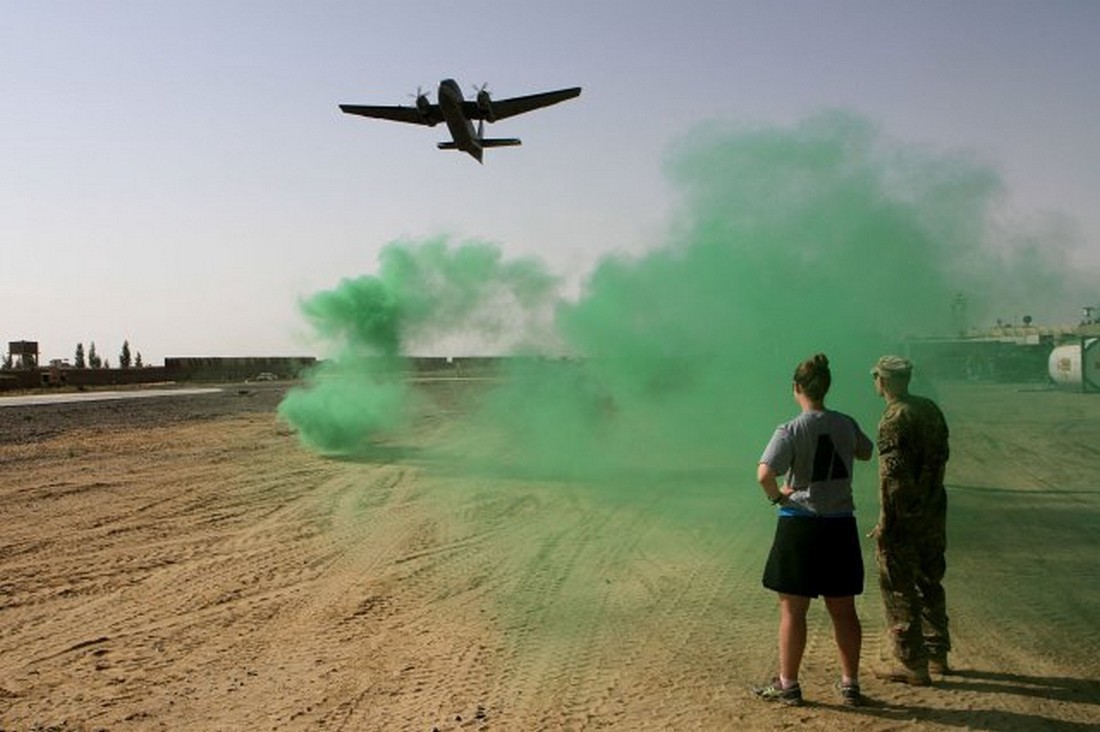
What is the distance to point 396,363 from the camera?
21.5m

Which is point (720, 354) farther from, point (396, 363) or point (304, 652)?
point (304, 652)

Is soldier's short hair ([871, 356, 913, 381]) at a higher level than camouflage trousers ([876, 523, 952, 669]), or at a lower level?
higher

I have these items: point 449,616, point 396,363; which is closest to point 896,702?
point 449,616

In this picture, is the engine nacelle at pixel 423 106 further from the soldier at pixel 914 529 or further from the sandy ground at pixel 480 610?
the soldier at pixel 914 529

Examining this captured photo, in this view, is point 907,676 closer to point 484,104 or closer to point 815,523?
point 815,523

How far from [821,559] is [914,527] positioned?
0.95 m

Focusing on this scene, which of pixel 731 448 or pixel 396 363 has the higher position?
pixel 396 363

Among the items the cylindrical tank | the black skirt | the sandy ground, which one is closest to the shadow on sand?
the sandy ground

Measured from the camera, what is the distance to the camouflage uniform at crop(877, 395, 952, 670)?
215 inches

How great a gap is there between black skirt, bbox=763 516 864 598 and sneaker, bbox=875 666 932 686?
0.88 metres

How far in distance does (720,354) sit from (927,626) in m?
11.8

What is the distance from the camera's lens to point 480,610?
733 centimetres

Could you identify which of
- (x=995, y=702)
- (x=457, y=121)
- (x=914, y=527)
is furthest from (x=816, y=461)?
(x=457, y=121)

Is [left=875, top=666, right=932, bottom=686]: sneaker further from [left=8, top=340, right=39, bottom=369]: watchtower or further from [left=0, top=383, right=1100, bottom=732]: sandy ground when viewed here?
[left=8, top=340, right=39, bottom=369]: watchtower
